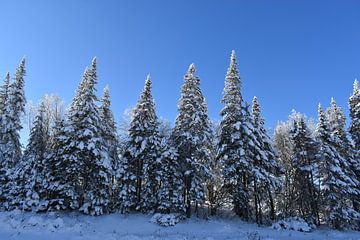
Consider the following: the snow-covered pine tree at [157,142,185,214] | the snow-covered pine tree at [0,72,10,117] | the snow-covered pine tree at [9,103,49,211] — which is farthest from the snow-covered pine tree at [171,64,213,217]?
the snow-covered pine tree at [0,72,10,117]

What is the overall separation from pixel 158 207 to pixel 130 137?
8.71 m

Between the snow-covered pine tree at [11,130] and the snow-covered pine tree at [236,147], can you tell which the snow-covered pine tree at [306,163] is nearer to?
the snow-covered pine tree at [236,147]

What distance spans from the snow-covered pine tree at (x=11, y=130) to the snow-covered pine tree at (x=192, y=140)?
16.1 meters

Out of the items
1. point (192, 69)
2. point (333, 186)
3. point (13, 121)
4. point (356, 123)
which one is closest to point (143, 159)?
point (192, 69)

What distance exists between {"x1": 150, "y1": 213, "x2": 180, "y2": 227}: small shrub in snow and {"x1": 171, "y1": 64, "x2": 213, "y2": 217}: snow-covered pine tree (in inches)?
136

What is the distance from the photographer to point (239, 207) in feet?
99.1

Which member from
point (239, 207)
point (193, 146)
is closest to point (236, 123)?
point (193, 146)

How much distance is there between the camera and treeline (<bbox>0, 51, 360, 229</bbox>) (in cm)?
2759

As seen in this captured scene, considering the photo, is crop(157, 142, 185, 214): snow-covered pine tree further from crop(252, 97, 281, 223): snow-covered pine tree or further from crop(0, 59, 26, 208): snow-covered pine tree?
crop(0, 59, 26, 208): snow-covered pine tree

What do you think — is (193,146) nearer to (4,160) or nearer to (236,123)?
(236,123)

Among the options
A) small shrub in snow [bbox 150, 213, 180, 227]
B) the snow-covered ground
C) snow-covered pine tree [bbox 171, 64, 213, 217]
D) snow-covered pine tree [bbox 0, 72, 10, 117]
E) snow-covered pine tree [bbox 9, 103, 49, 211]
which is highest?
snow-covered pine tree [bbox 0, 72, 10, 117]

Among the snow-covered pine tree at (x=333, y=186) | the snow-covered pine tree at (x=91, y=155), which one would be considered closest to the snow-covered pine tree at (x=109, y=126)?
the snow-covered pine tree at (x=91, y=155)

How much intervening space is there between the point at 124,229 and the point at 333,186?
20.1m

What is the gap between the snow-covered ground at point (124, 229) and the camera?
54.1ft
